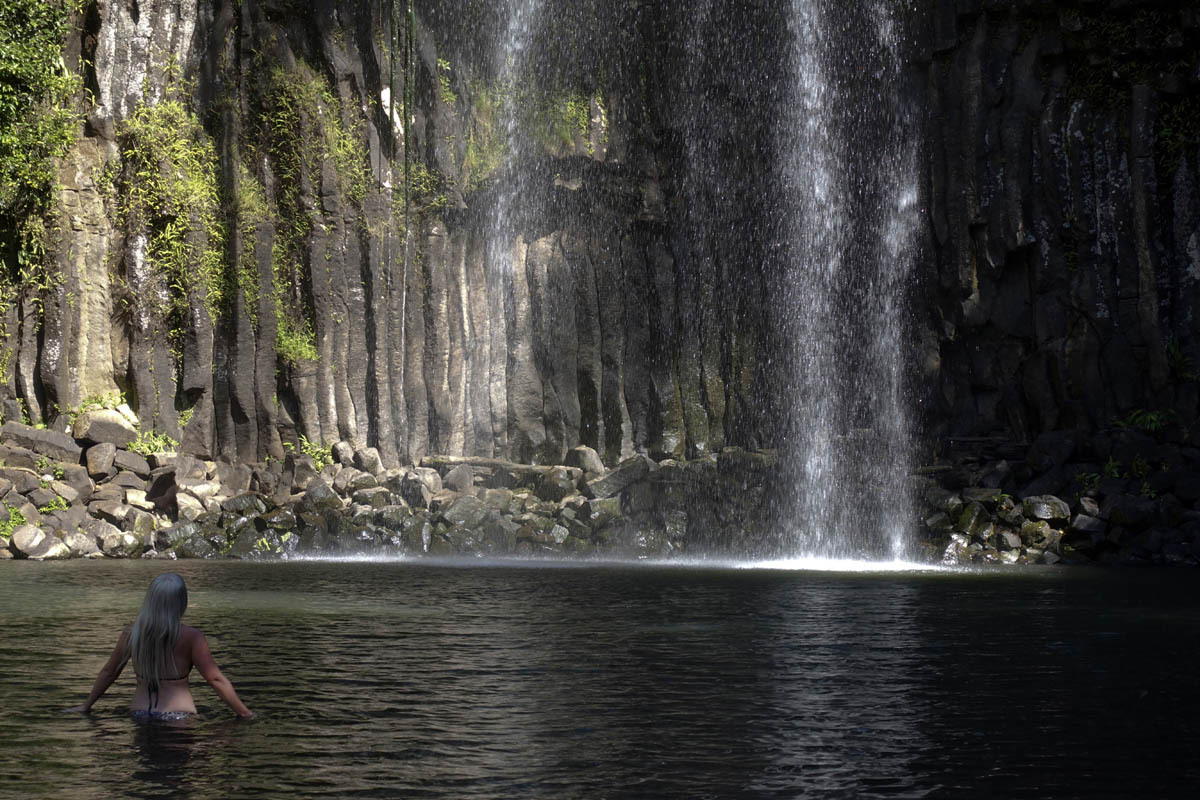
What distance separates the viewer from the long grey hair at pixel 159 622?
7.45 meters

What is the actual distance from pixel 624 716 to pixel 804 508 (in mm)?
21935

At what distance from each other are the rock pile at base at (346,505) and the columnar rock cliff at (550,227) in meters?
1.69

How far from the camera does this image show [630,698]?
870 centimetres

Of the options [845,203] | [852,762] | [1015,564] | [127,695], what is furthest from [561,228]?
[852,762]

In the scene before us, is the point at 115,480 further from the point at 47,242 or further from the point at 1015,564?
the point at 1015,564

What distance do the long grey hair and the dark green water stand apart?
0.46 metres

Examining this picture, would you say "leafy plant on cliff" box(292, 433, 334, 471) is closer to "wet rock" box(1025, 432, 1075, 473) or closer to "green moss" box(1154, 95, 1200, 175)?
"wet rock" box(1025, 432, 1075, 473)

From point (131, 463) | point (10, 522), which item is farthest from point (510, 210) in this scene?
point (10, 522)

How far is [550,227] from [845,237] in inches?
307

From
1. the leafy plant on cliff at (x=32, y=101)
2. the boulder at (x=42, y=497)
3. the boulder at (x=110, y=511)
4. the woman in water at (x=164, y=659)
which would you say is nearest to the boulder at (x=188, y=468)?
the boulder at (x=110, y=511)

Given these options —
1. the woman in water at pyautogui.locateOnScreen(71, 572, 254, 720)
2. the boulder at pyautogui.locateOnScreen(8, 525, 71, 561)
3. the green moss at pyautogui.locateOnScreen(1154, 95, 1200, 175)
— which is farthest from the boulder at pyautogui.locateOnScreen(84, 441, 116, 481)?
the green moss at pyautogui.locateOnScreen(1154, 95, 1200, 175)

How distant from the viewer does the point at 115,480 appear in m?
27.1

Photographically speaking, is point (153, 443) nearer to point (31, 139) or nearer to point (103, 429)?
point (103, 429)

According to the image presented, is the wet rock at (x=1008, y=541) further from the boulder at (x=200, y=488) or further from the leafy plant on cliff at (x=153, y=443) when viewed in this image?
the leafy plant on cliff at (x=153, y=443)
